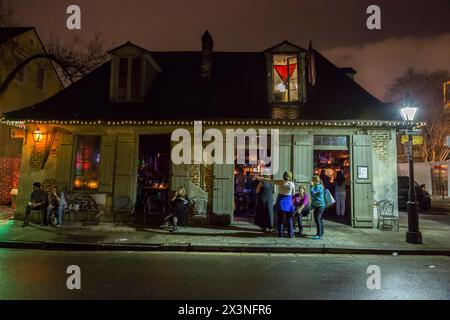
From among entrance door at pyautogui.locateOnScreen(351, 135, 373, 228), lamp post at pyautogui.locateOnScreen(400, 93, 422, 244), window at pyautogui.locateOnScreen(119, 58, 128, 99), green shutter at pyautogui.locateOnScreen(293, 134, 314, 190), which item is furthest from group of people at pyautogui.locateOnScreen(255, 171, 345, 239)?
window at pyautogui.locateOnScreen(119, 58, 128, 99)

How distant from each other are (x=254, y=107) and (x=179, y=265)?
7085 mm

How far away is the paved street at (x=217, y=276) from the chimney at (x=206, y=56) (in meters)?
8.85

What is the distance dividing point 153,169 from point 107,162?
3364 mm

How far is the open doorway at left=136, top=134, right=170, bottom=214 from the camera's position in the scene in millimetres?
13586

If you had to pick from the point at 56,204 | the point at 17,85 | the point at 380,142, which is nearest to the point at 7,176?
the point at 17,85

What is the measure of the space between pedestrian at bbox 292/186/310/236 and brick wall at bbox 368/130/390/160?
3.21 meters

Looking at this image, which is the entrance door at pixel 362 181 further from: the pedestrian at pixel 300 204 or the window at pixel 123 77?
the window at pixel 123 77

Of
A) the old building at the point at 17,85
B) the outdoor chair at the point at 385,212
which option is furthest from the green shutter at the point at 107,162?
the outdoor chair at the point at 385,212

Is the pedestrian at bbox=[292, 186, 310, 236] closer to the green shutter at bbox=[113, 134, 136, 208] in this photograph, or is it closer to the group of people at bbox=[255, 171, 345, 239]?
the group of people at bbox=[255, 171, 345, 239]

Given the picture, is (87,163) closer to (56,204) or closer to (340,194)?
(56,204)

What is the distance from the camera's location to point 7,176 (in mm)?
17406

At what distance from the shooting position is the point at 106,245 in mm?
8773

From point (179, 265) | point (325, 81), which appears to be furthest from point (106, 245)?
point (325, 81)
